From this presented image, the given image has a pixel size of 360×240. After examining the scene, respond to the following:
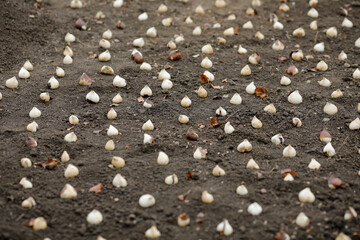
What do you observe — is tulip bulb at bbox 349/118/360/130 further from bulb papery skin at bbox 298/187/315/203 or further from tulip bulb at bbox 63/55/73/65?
tulip bulb at bbox 63/55/73/65

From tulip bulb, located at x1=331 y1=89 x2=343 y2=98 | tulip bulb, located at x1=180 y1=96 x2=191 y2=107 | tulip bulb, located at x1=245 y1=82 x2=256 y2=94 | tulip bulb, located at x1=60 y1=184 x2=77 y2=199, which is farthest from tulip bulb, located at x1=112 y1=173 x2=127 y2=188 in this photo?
tulip bulb, located at x1=331 y1=89 x2=343 y2=98

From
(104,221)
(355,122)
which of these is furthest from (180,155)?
(355,122)

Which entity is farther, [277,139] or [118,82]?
[118,82]

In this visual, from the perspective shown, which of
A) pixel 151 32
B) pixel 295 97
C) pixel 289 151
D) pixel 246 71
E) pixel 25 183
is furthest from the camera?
pixel 151 32

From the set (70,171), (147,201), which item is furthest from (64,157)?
(147,201)

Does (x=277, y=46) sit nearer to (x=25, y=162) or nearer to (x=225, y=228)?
(x=225, y=228)

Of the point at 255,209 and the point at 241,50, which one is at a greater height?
the point at 255,209
